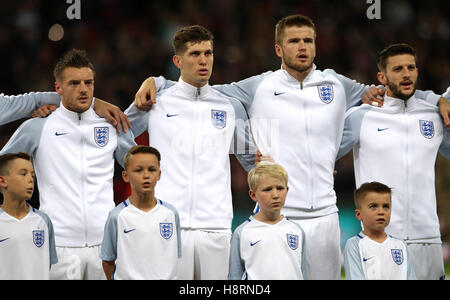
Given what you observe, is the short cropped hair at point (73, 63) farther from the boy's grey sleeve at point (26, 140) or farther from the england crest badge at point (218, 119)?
the england crest badge at point (218, 119)

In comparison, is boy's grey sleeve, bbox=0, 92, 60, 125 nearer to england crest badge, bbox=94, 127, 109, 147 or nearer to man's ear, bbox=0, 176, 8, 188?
england crest badge, bbox=94, 127, 109, 147

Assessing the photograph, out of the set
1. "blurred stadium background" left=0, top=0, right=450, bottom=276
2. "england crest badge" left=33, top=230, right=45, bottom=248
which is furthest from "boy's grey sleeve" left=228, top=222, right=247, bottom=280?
"blurred stadium background" left=0, top=0, right=450, bottom=276

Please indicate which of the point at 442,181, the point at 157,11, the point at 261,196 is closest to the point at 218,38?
the point at 157,11

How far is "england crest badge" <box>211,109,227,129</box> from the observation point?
19.1ft

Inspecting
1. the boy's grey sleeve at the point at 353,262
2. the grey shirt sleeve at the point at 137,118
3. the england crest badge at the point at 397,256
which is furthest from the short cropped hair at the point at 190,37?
the england crest badge at the point at 397,256

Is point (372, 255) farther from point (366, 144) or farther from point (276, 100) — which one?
point (276, 100)

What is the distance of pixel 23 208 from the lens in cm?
535

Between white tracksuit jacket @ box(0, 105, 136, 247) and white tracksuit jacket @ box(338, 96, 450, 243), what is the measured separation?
6.04 feet

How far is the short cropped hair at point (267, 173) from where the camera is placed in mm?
5332

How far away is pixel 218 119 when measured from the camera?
5.85m

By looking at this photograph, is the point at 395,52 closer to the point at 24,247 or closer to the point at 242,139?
the point at 242,139

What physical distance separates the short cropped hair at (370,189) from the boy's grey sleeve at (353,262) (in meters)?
0.31
